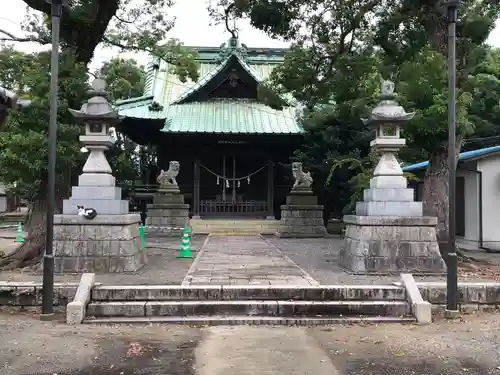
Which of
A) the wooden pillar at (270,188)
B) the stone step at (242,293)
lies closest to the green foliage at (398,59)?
the stone step at (242,293)

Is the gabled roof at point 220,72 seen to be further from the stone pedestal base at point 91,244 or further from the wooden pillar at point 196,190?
the stone pedestal base at point 91,244

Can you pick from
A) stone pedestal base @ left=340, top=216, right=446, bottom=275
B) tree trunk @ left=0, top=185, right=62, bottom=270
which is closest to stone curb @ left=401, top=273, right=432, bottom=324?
stone pedestal base @ left=340, top=216, right=446, bottom=275

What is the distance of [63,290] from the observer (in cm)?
797

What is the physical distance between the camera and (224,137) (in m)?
25.3

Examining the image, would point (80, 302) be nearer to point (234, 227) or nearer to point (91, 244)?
point (91, 244)

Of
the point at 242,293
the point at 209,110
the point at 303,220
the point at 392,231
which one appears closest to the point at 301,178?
the point at 303,220

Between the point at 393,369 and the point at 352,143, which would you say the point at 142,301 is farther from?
the point at 352,143

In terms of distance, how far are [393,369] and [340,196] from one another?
18729mm

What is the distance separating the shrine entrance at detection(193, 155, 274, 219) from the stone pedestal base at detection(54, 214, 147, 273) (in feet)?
50.7

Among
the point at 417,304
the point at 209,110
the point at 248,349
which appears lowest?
the point at 248,349

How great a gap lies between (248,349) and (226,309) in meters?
1.59

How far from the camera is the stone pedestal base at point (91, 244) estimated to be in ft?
33.0

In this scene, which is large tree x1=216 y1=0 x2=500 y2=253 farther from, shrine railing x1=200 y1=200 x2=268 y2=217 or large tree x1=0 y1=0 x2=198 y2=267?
shrine railing x1=200 y1=200 x2=268 y2=217

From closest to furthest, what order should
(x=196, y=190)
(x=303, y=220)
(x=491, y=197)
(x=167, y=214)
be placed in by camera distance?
1. (x=491, y=197)
2. (x=303, y=220)
3. (x=167, y=214)
4. (x=196, y=190)
